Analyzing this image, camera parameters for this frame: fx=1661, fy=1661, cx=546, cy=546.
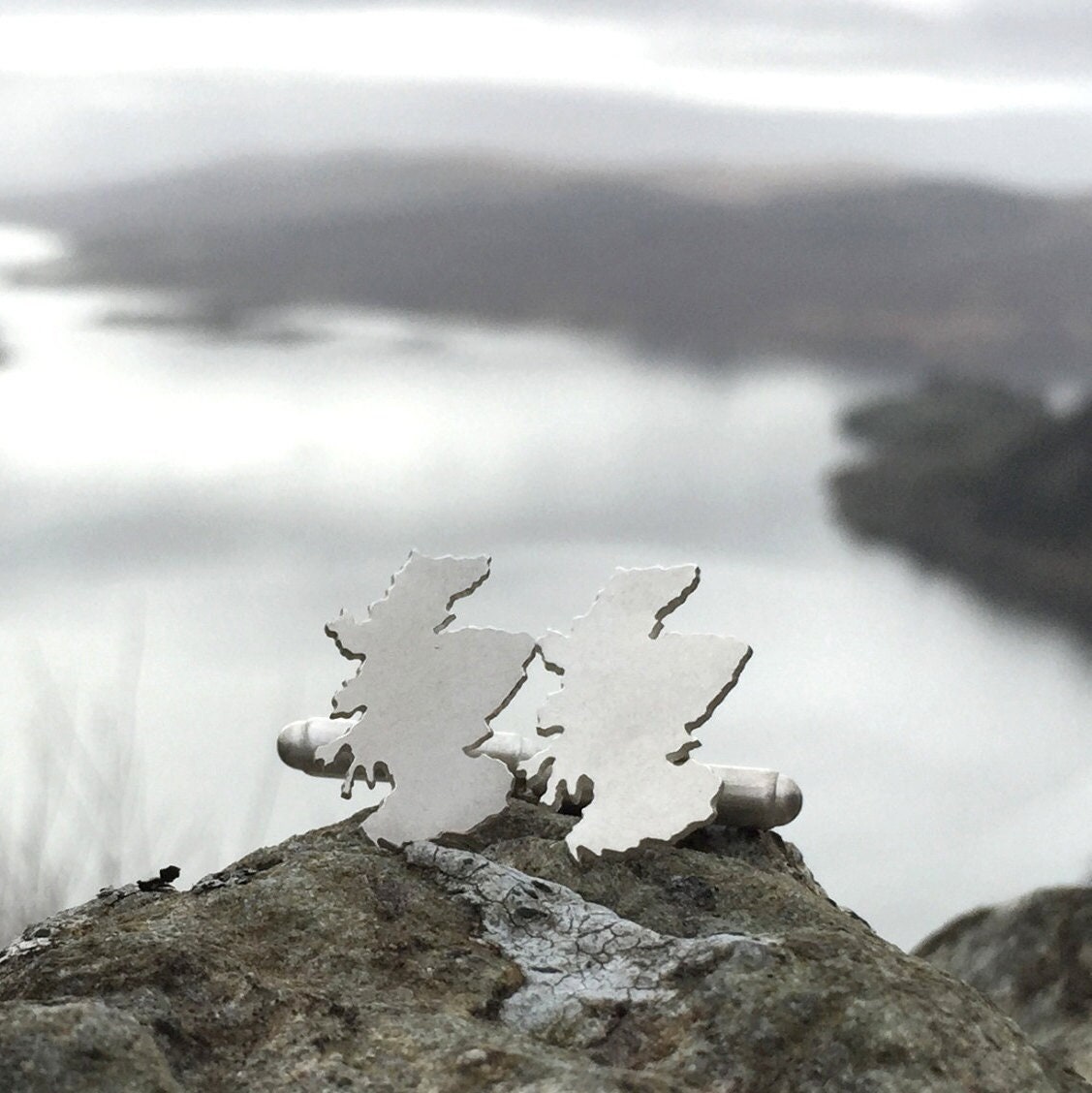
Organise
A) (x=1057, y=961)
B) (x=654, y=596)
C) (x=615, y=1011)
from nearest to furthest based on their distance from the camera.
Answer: (x=615, y=1011), (x=654, y=596), (x=1057, y=961)

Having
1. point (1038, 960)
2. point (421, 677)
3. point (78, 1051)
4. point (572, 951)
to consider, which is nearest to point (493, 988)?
point (572, 951)

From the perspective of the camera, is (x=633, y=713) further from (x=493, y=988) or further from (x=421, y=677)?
(x=493, y=988)

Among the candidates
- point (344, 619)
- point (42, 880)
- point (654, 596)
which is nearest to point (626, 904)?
point (654, 596)

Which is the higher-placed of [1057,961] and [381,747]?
[381,747]

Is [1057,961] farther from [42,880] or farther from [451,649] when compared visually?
[42,880]

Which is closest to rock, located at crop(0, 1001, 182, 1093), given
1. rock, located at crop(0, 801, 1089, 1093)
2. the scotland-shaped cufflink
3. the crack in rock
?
rock, located at crop(0, 801, 1089, 1093)

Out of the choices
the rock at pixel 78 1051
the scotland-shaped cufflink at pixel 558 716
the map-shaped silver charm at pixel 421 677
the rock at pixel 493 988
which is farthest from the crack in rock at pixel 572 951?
the rock at pixel 78 1051

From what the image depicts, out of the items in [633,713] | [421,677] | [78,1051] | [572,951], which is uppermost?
[421,677]

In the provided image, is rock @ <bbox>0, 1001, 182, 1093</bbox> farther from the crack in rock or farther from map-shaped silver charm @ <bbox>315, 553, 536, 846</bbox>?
map-shaped silver charm @ <bbox>315, 553, 536, 846</bbox>
